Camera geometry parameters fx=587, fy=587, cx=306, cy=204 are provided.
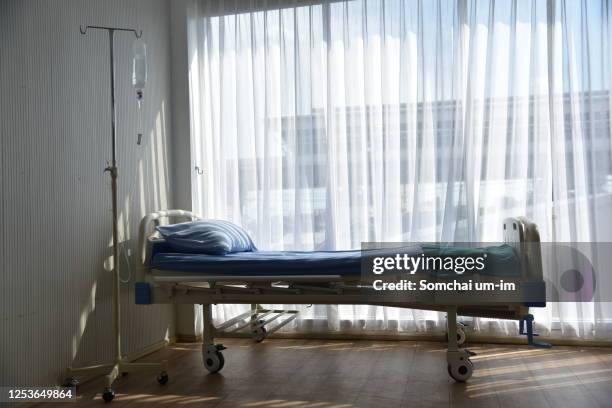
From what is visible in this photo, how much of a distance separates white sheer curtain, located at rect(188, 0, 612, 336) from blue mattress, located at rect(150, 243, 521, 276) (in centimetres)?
91

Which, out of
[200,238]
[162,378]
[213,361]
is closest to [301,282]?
[200,238]

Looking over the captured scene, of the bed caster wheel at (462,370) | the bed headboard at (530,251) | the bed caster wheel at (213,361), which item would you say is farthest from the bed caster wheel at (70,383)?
the bed headboard at (530,251)

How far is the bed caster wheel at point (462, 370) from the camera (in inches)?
112

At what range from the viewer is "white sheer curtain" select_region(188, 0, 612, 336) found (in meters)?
3.54

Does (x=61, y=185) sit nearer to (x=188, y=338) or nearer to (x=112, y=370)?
(x=112, y=370)

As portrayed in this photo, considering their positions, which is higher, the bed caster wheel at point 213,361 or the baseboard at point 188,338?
the bed caster wheel at point 213,361

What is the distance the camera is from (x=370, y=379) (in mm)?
2982

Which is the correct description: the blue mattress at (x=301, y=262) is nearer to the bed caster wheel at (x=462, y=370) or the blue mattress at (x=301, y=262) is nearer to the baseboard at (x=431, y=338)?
the bed caster wheel at (x=462, y=370)

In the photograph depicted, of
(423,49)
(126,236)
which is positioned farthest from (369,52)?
(126,236)

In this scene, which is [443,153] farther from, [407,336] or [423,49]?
[407,336]

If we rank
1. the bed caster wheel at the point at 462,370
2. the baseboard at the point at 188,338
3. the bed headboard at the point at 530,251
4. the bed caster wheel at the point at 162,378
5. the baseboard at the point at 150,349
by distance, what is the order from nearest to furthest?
the bed headboard at the point at 530,251
the bed caster wheel at the point at 462,370
the bed caster wheel at the point at 162,378
the baseboard at the point at 150,349
the baseboard at the point at 188,338

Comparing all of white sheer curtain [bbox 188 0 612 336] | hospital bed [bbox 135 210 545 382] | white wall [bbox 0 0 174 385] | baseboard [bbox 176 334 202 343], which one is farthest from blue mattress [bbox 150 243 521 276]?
baseboard [bbox 176 334 202 343]

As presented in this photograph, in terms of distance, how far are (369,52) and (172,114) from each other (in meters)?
1.43

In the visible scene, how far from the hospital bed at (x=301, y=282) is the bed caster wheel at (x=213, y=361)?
0.37 meters
